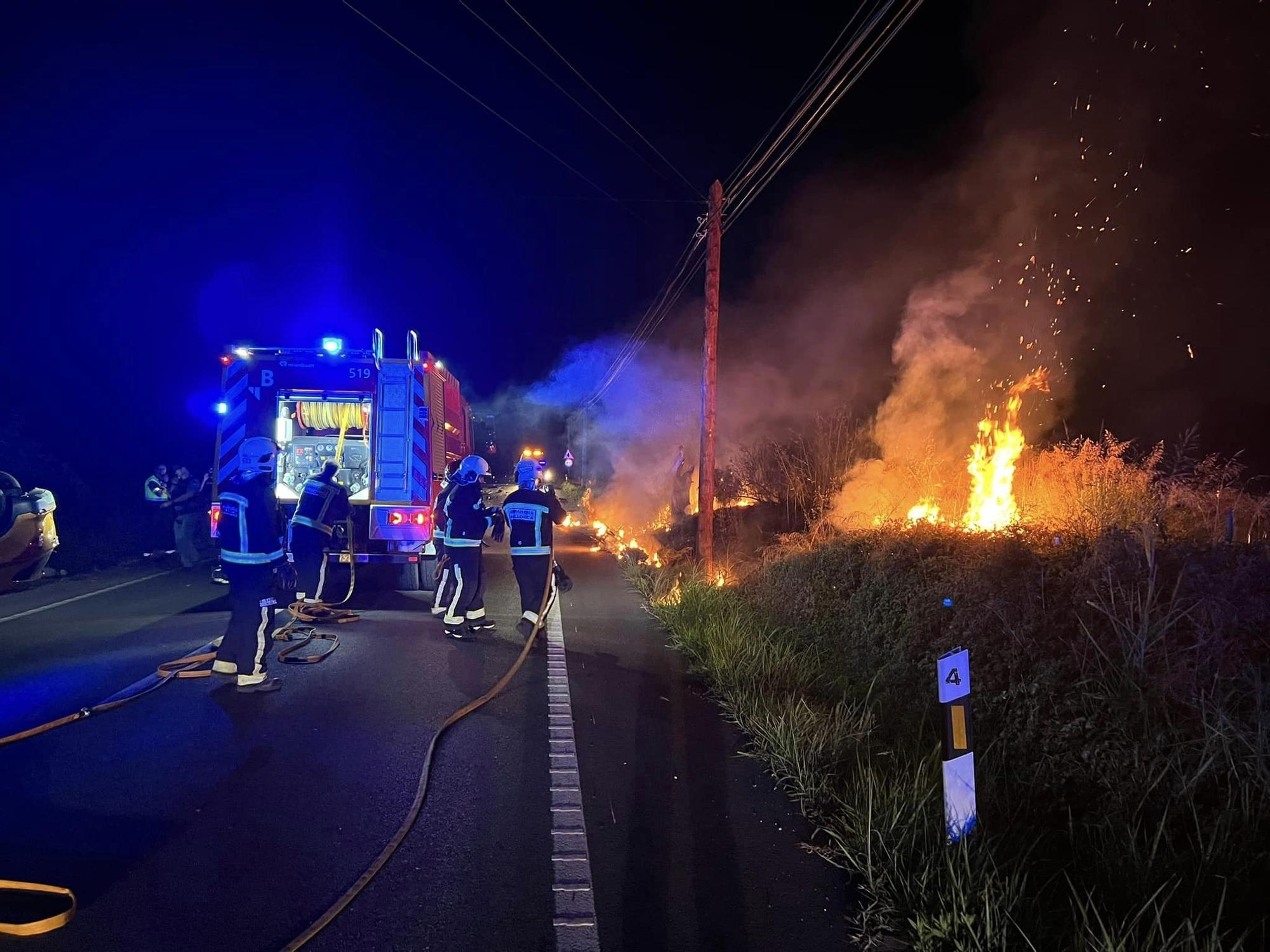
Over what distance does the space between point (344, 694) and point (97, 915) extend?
107 inches

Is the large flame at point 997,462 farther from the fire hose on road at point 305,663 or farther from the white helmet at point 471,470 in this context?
the fire hose on road at point 305,663

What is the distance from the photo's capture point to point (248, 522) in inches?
226

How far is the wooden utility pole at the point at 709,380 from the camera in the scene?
416 inches

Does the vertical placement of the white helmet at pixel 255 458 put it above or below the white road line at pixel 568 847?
above

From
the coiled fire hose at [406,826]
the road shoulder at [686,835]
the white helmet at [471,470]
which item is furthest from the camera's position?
the white helmet at [471,470]

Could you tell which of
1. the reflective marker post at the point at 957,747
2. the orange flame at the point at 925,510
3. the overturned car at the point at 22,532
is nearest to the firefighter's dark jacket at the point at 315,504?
the overturned car at the point at 22,532

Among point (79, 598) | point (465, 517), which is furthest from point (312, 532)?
point (79, 598)

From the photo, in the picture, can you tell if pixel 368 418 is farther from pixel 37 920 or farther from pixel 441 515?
pixel 37 920

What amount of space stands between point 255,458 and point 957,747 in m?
5.23

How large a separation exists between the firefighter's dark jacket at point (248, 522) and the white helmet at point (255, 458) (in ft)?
0.16

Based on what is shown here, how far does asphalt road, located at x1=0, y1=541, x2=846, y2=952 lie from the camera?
9.09ft

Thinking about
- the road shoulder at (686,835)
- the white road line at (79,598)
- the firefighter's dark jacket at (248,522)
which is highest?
the firefighter's dark jacket at (248,522)

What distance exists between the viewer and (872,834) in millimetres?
3201

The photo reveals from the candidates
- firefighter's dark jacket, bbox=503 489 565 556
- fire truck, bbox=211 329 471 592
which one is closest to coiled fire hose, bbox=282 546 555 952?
firefighter's dark jacket, bbox=503 489 565 556
